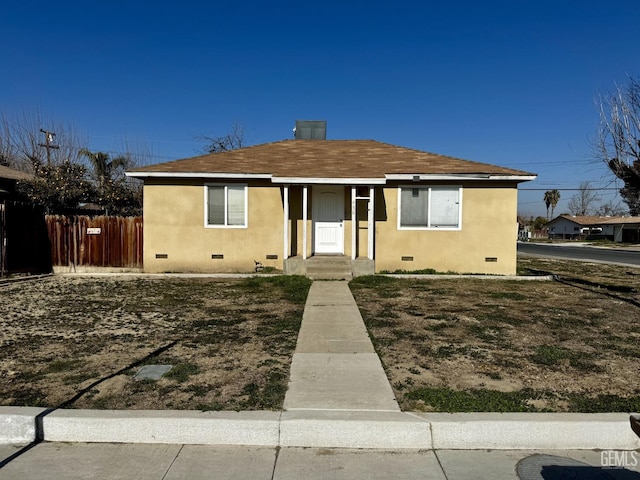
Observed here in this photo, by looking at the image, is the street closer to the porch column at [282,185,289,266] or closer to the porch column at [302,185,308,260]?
the porch column at [302,185,308,260]

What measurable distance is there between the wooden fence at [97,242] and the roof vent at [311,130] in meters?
7.81

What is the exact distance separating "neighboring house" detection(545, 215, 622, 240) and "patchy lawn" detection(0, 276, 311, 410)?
70.0 meters

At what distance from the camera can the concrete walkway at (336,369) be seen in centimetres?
390

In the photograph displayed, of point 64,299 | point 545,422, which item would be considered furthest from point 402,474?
point 64,299

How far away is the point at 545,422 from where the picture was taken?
11.5 ft

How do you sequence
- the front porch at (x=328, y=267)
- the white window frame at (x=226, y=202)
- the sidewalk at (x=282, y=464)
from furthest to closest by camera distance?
1. the white window frame at (x=226, y=202)
2. the front porch at (x=328, y=267)
3. the sidewalk at (x=282, y=464)

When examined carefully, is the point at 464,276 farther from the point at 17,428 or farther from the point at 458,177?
the point at 17,428

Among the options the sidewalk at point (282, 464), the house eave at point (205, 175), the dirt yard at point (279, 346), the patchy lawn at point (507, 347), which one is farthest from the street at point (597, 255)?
the sidewalk at point (282, 464)

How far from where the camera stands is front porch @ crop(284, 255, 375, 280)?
39.0ft

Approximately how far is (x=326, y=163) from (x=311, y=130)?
4930 mm

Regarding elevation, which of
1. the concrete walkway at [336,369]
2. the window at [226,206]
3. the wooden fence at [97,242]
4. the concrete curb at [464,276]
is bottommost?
the concrete walkway at [336,369]

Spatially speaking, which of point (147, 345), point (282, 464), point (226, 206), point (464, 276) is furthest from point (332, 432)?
point (226, 206)

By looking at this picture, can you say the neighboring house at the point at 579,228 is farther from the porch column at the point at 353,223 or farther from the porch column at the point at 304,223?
the porch column at the point at 304,223

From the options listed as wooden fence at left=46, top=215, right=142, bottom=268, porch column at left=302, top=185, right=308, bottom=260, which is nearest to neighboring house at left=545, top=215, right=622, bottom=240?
porch column at left=302, top=185, right=308, bottom=260
